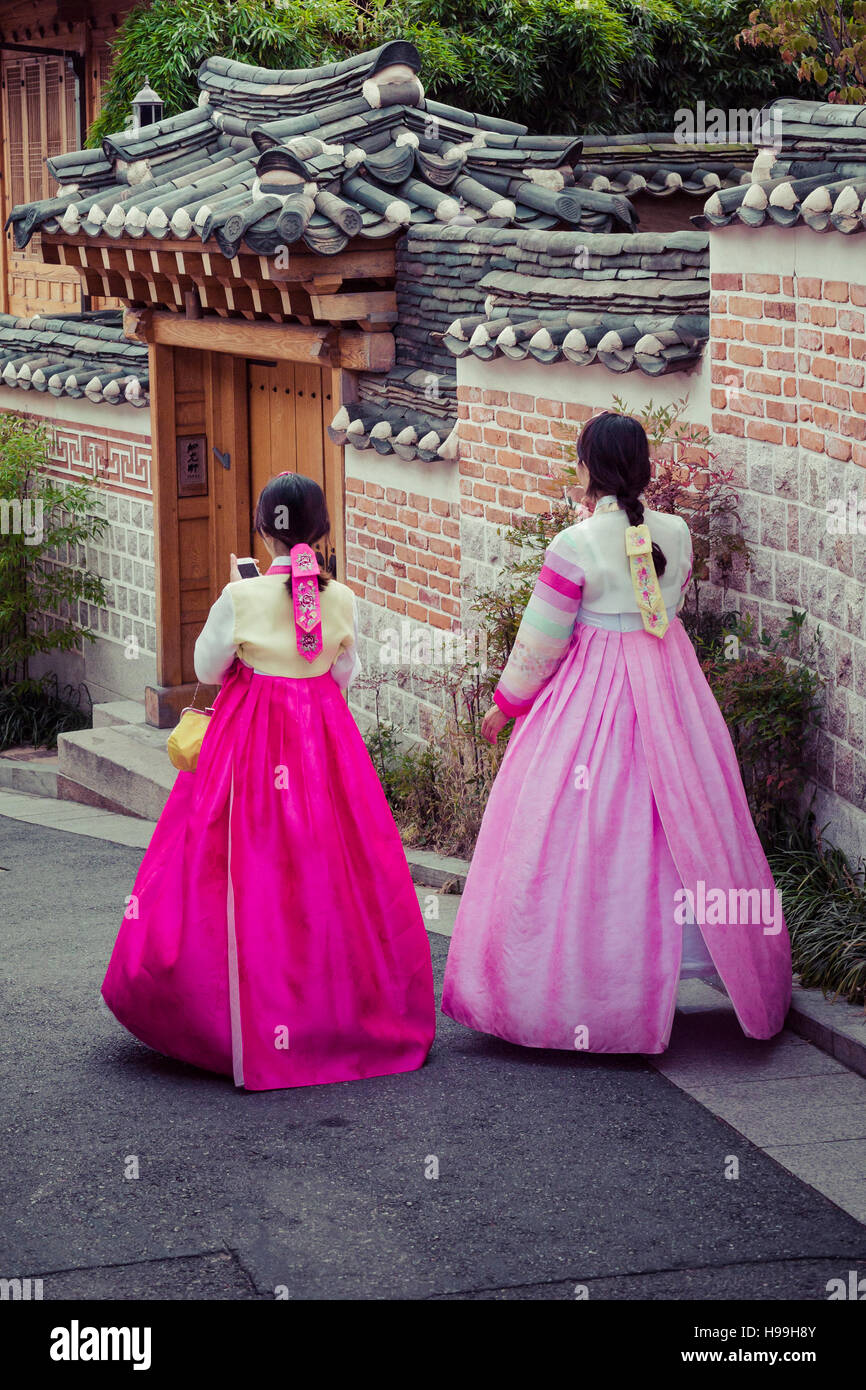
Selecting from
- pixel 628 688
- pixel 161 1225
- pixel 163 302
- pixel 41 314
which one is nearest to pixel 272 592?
pixel 628 688

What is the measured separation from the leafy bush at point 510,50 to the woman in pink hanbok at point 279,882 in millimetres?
9207

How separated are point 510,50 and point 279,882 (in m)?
10.9

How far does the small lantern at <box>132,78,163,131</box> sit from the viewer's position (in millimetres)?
11109

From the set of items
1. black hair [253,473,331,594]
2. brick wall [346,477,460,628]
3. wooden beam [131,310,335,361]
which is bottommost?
brick wall [346,477,460,628]

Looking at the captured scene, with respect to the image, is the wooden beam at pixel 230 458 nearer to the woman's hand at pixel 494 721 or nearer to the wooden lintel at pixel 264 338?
the wooden lintel at pixel 264 338

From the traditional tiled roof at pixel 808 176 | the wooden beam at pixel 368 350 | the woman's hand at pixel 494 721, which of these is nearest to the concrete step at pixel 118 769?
the wooden beam at pixel 368 350

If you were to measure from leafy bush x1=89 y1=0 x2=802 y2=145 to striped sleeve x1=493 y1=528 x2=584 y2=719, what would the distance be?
9372mm

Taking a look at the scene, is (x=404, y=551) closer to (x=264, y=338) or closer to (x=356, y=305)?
(x=356, y=305)

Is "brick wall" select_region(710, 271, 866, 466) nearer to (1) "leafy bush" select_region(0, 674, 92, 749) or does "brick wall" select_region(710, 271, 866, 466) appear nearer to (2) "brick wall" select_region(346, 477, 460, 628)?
(2) "brick wall" select_region(346, 477, 460, 628)

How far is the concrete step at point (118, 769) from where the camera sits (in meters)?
9.76

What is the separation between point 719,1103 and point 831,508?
1.97 m

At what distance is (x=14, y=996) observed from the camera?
19.8 ft

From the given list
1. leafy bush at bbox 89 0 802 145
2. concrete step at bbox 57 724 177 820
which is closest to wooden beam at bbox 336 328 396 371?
concrete step at bbox 57 724 177 820

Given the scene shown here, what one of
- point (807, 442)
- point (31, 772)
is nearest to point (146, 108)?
point (31, 772)
